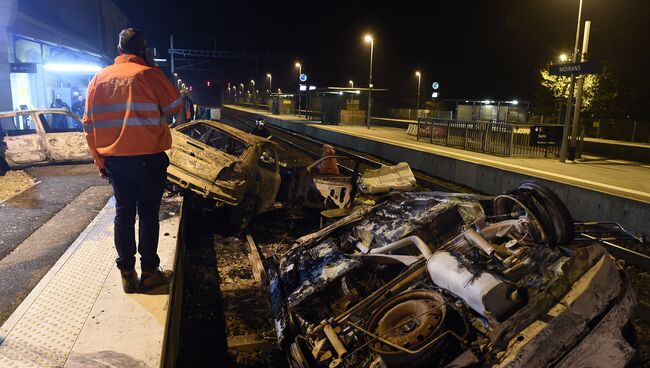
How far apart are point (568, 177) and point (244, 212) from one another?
352 inches

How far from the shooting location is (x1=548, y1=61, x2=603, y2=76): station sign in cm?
1452

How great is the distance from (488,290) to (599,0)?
30.4 meters

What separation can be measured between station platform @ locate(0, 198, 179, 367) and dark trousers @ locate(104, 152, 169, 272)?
0.34m

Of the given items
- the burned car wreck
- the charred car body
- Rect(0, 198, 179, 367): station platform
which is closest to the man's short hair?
Rect(0, 198, 179, 367): station platform

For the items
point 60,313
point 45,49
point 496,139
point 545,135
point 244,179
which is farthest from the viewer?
point 45,49

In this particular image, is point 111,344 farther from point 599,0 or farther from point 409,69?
point 409,69

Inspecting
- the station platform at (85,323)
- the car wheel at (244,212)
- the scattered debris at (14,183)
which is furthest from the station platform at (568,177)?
the scattered debris at (14,183)

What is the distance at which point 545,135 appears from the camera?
17.1 metres

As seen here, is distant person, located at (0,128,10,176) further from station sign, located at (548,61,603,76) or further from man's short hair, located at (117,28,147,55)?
station sign, located at (548,61,603,76)

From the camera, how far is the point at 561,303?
285 cm

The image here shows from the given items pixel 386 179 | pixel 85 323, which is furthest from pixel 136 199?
pixel 386 179

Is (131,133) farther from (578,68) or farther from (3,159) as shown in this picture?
(578,68)

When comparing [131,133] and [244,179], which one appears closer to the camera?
[131,133]

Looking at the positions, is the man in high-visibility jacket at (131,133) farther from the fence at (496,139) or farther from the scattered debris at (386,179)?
the fence at (496,139)
